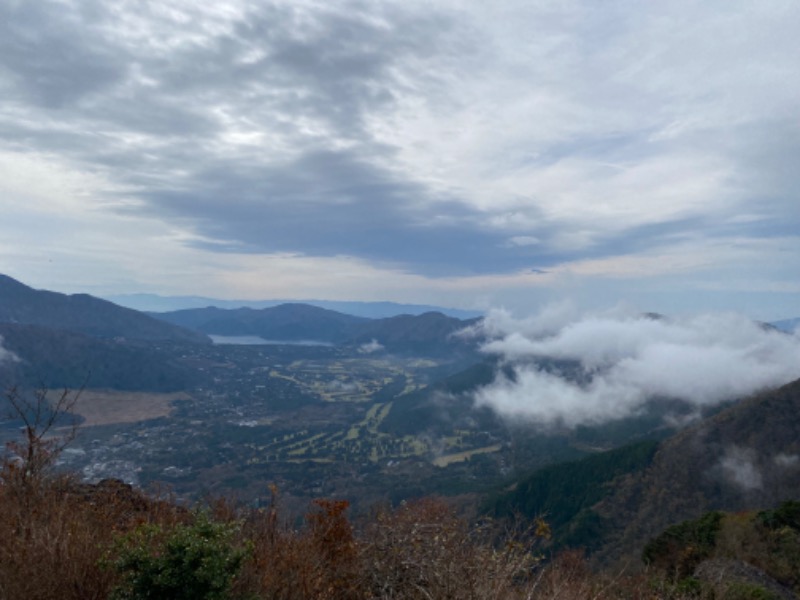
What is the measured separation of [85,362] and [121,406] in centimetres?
4042

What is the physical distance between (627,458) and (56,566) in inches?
3165

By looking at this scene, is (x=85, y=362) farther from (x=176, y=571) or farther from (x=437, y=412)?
(x=176, y=571)

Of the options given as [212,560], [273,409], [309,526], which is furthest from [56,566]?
[273,409]

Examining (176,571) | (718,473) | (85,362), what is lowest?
(718,473)

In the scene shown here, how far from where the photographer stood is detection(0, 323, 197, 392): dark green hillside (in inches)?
5591

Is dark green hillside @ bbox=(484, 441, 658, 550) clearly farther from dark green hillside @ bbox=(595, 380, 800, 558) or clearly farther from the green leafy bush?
the green leafy bush

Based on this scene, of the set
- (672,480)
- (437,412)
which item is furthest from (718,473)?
(437,412)

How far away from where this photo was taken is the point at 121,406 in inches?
4924

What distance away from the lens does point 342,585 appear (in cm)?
788

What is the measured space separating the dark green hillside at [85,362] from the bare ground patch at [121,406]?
757cm

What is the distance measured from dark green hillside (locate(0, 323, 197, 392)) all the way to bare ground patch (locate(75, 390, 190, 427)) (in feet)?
24.8

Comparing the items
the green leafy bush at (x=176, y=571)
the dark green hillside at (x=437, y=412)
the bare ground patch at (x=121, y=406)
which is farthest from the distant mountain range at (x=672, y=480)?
the bare ground patch at (x=121, y=406)

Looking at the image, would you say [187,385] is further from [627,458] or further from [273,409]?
[627,458]

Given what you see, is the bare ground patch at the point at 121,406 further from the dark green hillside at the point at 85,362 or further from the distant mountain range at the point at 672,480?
the distant mountain range at the point at 672,480
